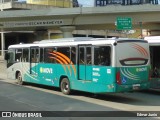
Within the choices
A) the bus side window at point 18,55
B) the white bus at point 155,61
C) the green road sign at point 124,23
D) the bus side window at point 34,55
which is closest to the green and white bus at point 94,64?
the bus side window at point 34,55

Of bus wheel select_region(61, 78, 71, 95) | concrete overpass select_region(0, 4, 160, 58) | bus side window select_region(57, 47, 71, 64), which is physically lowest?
bus wheel select_region(61, 78, 71, 95)

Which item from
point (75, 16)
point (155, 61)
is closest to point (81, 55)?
point (155, 61)

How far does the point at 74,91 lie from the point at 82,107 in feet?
16.0

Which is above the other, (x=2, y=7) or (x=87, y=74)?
(x=2, y=7)

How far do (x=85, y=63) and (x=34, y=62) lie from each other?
17.7 feet

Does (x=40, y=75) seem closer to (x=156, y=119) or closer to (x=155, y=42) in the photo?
(x=155, y=42)

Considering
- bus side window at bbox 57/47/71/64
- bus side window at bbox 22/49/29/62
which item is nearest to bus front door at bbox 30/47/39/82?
bus side window at bbox 22/49/29/62

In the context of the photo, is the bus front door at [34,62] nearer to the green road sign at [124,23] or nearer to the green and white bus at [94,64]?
the green and white bus at [94,64]

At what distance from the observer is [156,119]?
1196 centimetres

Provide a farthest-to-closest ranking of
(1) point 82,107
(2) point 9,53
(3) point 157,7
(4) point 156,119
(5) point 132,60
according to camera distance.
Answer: (3) point 157,7
(2) point 9,53
(5) point 132,60
(1) point 82,107
(4) point 156,119

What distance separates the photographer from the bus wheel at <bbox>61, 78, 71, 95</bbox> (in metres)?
18.7

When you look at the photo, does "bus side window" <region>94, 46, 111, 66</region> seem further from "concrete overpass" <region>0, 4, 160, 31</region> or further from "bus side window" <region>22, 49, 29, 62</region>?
"concrete overpass" <region>0, 4, 160, 31</region>

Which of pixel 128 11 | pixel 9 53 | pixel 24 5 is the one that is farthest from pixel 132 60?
pixel 24 5

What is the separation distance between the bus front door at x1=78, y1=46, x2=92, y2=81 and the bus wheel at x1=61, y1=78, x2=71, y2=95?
107 centimetres
